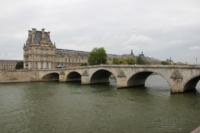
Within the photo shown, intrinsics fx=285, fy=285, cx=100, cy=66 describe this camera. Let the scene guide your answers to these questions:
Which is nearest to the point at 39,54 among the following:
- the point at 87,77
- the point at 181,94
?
the point at 87,77

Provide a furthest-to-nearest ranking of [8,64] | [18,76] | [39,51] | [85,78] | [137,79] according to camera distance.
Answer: [8,64], [39,51], [18,76], [85,78], [137,79]

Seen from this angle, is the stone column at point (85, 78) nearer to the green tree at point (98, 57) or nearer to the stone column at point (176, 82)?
the green tree at point (98, 57)

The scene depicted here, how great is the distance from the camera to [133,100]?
37.6 metres

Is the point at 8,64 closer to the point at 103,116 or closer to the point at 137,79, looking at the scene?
the point at 137,79

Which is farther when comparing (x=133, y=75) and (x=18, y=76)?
(x=18, y=76)

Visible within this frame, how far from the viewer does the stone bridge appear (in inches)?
1670

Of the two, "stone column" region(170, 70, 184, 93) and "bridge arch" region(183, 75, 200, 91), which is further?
"stone column" region(170, 70, 184, 93)

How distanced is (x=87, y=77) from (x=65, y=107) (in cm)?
3495

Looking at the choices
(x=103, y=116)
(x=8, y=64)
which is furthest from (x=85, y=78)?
(x=8, y=64)

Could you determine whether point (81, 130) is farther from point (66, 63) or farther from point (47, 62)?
point (66, 63)

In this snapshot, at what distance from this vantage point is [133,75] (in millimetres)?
53062

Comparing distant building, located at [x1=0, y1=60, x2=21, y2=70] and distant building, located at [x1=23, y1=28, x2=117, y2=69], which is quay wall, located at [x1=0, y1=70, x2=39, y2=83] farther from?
distant building, located at [x1=0, y1=60, x2=21, y2=70]

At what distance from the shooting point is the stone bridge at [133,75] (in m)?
42.4

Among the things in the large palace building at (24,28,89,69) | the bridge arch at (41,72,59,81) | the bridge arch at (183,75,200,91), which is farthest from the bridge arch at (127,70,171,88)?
the large palace building at (24,28,89,69)
